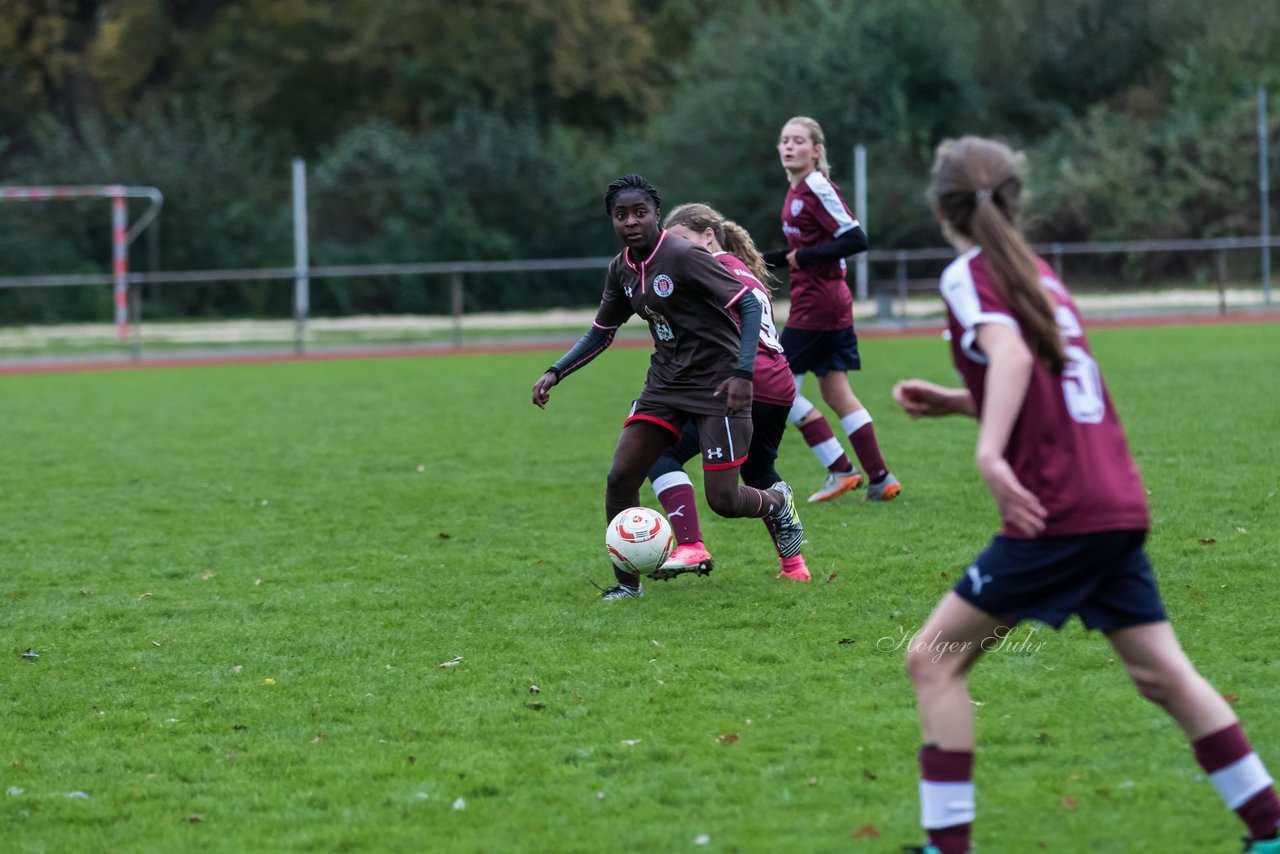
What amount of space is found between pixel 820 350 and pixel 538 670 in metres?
3.99

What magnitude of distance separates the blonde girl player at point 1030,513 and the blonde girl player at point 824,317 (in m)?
5.10

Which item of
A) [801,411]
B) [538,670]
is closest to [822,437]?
[801,411]

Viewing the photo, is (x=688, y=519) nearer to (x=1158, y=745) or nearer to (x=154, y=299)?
(x=1158, y=745)

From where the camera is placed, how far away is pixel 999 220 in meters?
3.50

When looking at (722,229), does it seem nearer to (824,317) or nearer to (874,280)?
(824,317)

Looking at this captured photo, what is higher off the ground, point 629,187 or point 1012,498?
point 629,187

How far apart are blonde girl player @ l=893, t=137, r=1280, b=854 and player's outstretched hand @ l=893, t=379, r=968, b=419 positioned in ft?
Result: 0.59

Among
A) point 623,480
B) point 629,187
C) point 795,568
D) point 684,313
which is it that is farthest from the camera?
point 795,568

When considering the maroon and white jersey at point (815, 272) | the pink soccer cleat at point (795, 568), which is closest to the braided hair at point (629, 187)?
the pink soccer cleat at point (795, 568)

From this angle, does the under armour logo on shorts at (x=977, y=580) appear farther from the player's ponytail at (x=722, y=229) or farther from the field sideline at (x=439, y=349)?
the field sideline at (x=439, y=349)

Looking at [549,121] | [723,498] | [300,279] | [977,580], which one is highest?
[549,121]

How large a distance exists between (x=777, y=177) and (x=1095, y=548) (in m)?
30.0

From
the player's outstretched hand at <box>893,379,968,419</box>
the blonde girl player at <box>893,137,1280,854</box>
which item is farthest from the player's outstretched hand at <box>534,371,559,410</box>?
Answer: the blonde girl player at <box>893,137,1280,854</box>

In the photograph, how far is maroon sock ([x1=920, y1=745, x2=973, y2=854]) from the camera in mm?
3600
